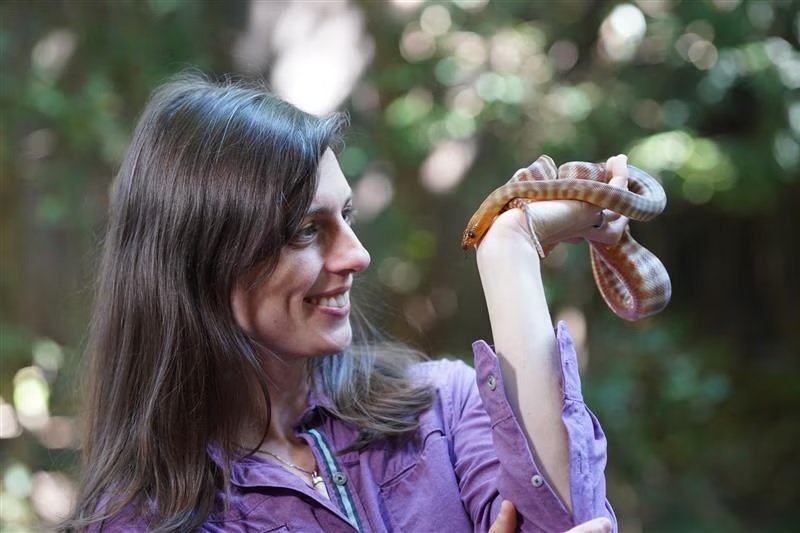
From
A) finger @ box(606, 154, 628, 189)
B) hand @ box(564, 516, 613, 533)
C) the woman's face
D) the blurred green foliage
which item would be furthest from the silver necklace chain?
the blurred green foliage

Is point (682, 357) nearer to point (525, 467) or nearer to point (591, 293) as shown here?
point (591, 293)

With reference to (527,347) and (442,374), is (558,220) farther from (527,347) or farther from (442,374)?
(442,374)

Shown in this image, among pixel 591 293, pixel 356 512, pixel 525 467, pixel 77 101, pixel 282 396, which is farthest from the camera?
pixel 591 293

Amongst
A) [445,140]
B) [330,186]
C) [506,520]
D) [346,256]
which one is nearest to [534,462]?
[506,520]

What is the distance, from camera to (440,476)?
1654mm

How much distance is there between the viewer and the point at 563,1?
4031mm

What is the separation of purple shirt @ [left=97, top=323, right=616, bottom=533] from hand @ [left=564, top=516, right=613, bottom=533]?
1.3 inches

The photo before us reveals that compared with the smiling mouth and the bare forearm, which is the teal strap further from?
the bare forearm

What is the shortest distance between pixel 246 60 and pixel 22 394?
66.1 inches

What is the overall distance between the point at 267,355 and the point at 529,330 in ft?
1.70

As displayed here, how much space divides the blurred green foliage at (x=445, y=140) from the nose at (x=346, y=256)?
6.33ft

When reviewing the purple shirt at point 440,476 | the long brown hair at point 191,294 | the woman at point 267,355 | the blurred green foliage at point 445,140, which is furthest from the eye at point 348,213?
the blurred green foliage at point 445,140

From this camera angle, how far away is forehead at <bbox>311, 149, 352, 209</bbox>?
1.66 meters

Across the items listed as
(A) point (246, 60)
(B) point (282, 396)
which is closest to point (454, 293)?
(A) point (246, 60)
